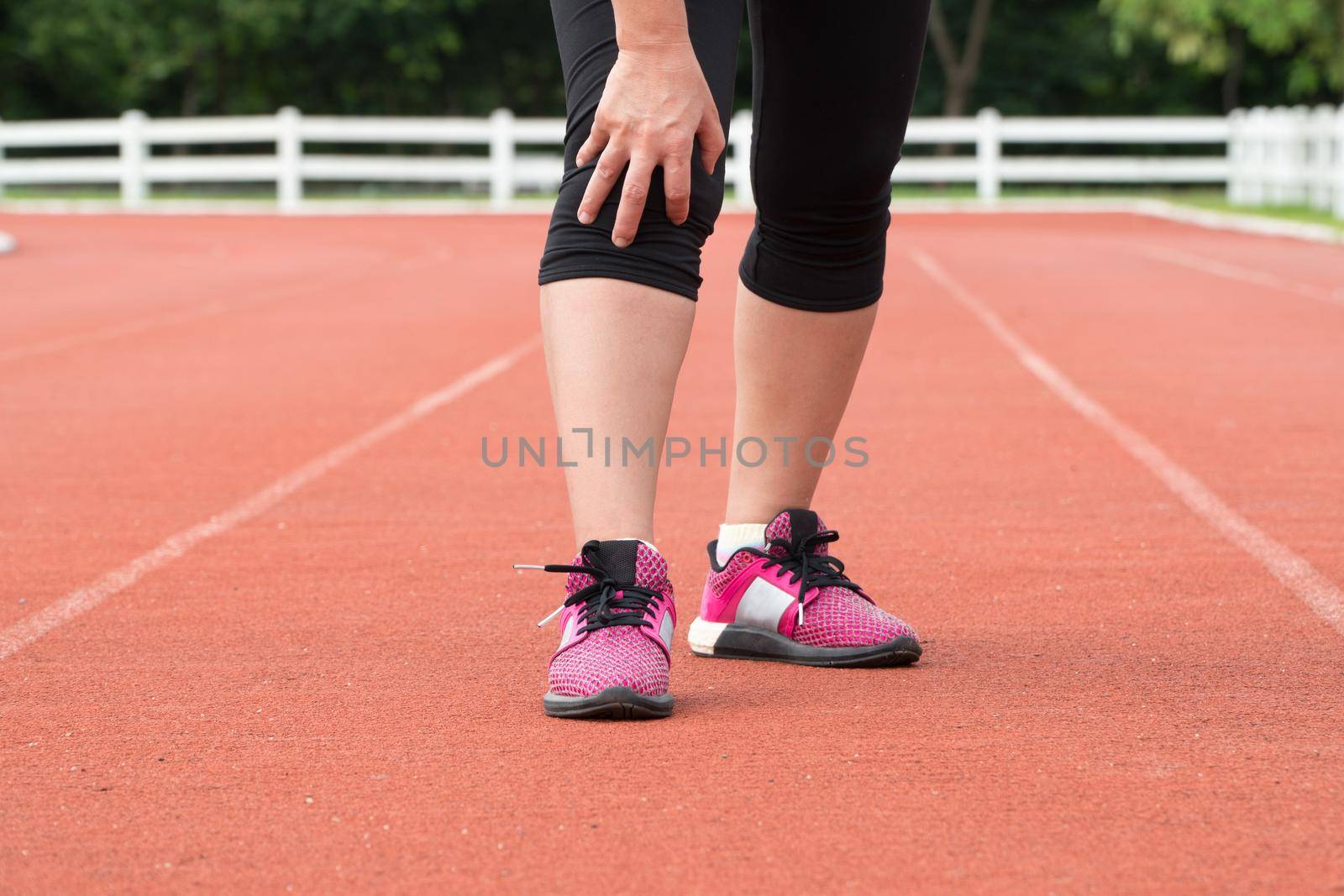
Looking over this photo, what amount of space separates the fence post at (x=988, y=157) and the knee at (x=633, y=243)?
28.5m

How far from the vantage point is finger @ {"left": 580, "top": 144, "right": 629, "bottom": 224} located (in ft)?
8.14

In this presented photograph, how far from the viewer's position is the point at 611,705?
245 cm

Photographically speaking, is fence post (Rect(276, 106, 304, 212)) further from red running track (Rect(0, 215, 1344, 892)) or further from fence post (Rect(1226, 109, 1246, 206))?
red running track (Rect(0, 215, 1344, 892))

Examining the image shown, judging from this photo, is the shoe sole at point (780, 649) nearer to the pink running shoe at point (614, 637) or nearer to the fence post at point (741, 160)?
the pink running shoe at point (614, 637)

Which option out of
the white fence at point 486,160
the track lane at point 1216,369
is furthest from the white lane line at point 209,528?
the white fence at point 486,160

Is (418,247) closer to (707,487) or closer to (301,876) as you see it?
(707,487)

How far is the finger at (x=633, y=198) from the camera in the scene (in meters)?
2.47

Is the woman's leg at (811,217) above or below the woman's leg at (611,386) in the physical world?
above

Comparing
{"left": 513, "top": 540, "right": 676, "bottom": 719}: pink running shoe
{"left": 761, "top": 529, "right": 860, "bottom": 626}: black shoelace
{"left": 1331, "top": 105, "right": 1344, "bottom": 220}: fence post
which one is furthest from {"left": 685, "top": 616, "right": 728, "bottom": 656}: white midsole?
{"left": 1331, "top": 105, "right": 1344, "bottom": 220}: fence post

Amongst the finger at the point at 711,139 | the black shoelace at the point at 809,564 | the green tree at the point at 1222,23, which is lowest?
the black shoelace at the point at 809,564

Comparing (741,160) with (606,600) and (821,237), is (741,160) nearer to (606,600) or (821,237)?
(821,237)

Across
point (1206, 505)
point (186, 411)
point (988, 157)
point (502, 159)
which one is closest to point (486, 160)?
point (502, 159)

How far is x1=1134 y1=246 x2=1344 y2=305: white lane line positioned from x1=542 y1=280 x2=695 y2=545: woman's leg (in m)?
9.20

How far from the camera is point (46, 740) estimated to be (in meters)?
2.42
